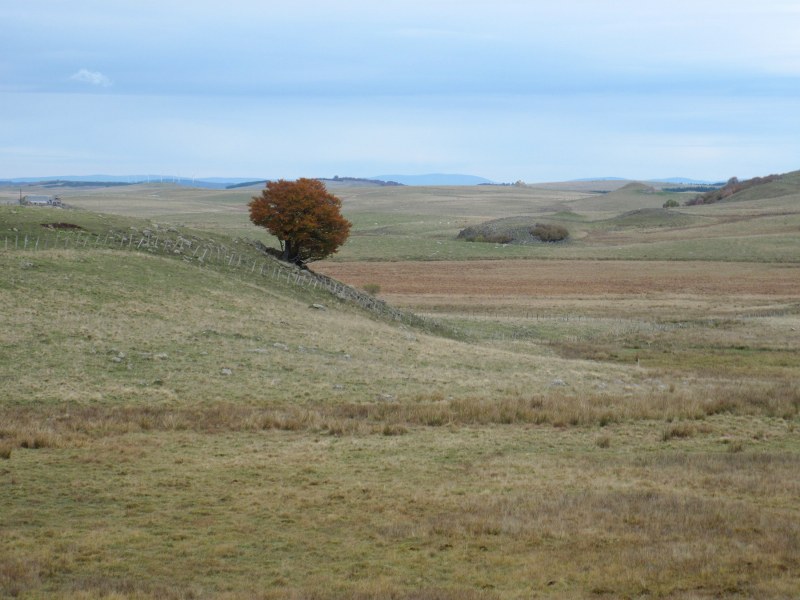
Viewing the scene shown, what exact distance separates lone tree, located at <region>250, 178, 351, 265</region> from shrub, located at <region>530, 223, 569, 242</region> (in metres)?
70.7

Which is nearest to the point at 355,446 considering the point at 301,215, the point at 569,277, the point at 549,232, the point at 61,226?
the point at 61,226

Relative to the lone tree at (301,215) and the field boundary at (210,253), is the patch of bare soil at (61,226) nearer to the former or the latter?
the field boundary at (210,253)

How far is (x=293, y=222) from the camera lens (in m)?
51.4

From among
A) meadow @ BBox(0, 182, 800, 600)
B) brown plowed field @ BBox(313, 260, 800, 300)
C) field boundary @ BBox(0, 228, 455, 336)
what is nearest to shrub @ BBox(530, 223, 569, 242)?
brown plowed field @ BBox(313, 260, 800, 300)

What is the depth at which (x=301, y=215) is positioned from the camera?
51500 millimetres

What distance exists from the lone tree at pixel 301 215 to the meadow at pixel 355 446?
615 centimetres

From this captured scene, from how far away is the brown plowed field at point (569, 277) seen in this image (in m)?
69.4

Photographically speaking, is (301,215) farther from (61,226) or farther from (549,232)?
(549,232)

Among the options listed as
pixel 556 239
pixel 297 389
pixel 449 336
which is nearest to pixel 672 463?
pixel 297 389

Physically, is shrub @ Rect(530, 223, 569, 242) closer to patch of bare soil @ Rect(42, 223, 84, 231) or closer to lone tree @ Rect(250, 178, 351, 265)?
lone tree @ Rect(250, 178, 351, 265)

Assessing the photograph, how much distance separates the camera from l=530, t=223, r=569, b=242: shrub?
120 metres

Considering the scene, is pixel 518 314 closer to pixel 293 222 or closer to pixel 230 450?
pixel 293 222

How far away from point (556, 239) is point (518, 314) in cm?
6535

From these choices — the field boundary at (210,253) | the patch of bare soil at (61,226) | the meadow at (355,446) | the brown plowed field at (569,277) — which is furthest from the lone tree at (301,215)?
the brown plowed field at (569,277)
